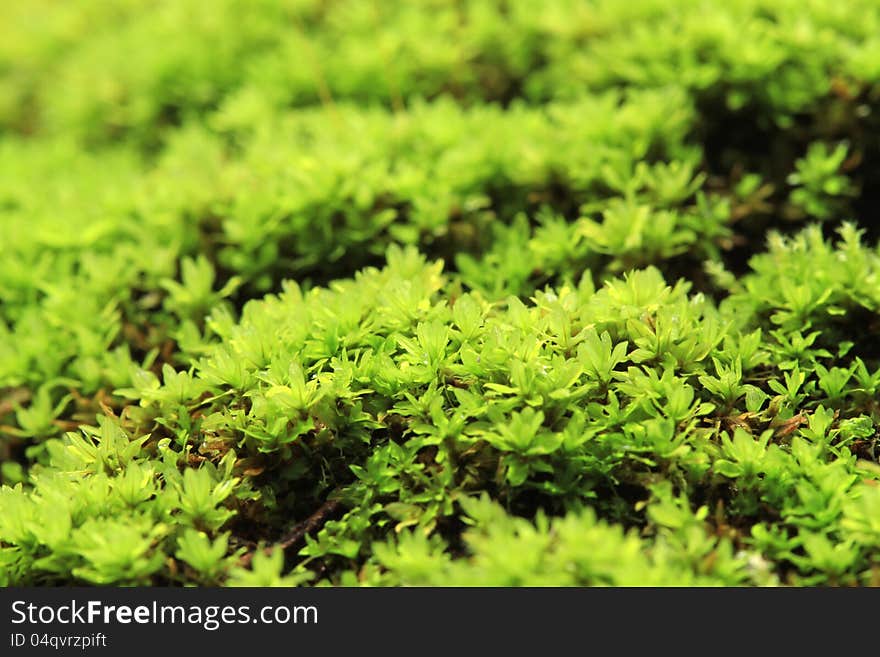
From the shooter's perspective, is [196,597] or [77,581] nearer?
[196,597]

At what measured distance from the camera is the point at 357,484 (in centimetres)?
183

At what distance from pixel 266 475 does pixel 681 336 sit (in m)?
1.01

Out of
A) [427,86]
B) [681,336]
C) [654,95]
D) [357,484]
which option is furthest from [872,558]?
[427,86]

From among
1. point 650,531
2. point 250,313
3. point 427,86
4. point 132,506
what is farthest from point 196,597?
point 427,86

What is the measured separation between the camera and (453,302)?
221cm

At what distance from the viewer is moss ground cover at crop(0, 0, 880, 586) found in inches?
67.0

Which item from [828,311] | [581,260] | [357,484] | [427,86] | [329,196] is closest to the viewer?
[357,484]

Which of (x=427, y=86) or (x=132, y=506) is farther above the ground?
(x=427, y=86)

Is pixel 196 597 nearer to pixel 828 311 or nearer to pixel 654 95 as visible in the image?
pixel 828 311

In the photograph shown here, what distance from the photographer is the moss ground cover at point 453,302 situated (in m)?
1.70

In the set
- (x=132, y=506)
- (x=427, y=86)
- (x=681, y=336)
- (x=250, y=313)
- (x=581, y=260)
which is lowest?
(x=132, y=506)

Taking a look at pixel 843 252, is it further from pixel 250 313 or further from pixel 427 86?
pixel 427 86

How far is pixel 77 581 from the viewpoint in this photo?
1719 millimetres

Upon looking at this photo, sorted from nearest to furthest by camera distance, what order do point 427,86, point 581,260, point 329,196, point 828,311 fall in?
point 828,311 → point 581,260 → point 329,196 → point 427,86
